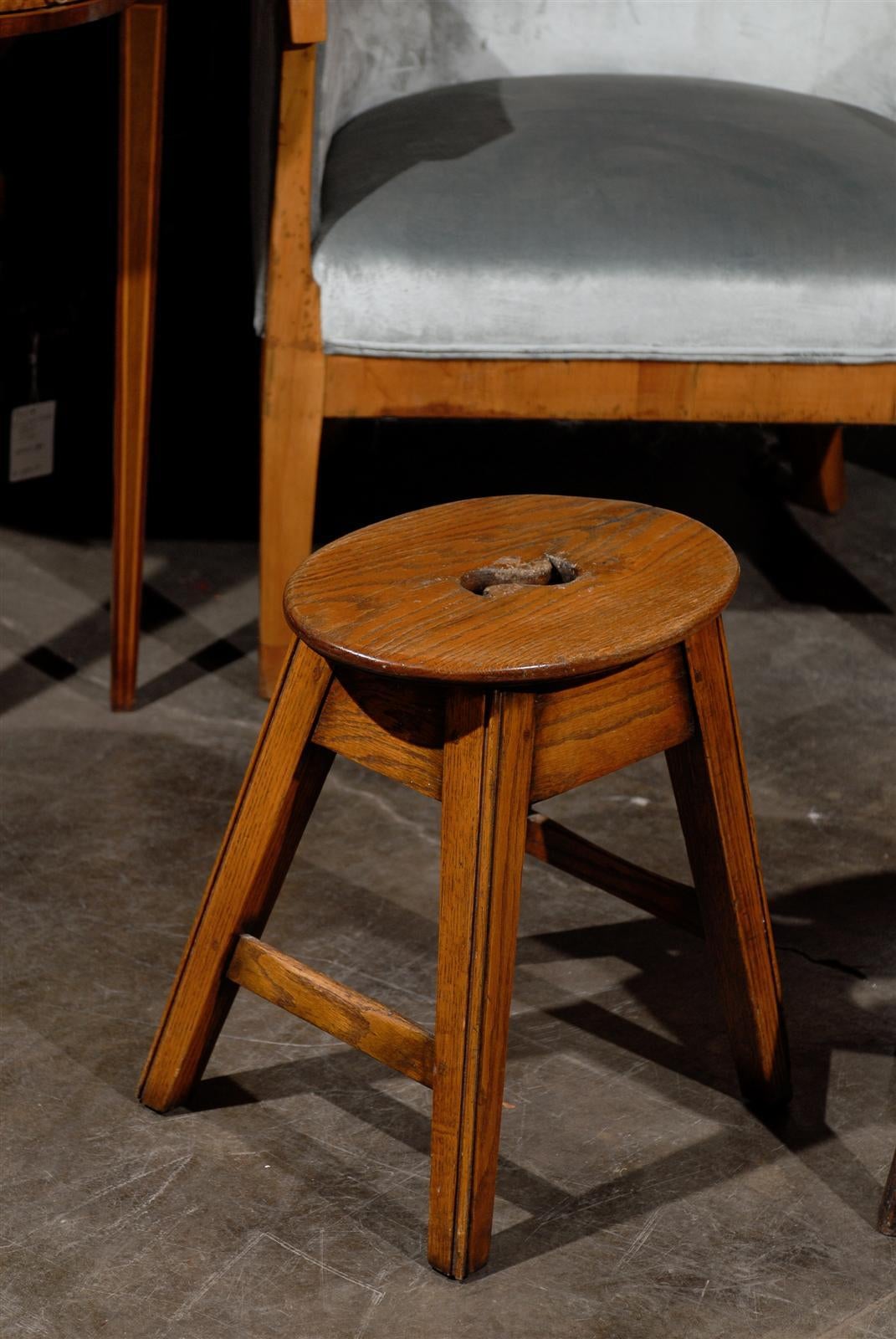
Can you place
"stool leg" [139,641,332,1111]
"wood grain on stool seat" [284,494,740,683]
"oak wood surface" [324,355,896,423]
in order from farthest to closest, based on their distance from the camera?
1. "oak wood surface" [324,355,896,423]
2. "stool leg" [139,641,332,1111]
3. "wood grain on stool seat" [284,494,740,683]

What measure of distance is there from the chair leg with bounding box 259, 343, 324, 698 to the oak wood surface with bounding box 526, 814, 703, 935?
0.40 m

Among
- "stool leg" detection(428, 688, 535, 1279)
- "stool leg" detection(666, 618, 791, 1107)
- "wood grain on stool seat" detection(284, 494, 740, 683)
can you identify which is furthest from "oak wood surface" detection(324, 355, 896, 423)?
"stool leg" detection(428, 688, 535, 1279)

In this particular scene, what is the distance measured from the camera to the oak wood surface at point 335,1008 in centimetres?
98

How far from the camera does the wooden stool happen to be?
2.99 ft

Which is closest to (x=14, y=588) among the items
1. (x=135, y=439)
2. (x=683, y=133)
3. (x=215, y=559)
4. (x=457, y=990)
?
(x=215, y=559)

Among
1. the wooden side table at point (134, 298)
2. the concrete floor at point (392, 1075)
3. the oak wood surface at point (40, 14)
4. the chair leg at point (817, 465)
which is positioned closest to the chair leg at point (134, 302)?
the wooden side table at point (134, 298)

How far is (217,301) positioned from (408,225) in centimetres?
92

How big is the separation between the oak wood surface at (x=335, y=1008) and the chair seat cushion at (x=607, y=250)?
638 millimetres

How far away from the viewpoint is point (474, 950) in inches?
36.6

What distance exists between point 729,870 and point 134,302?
2.61 ft

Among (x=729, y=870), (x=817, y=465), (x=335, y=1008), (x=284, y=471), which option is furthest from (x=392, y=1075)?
(x=817, y=465)

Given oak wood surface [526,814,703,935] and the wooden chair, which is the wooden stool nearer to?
oak wood surface [526,814,703,935]

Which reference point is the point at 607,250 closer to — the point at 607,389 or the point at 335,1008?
the point at 607,389

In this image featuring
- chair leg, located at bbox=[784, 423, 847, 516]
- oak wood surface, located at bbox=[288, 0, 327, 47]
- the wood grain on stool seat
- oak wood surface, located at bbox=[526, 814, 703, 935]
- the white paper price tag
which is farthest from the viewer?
chair leg, located at bbox=[784, 423, 847, 516]
